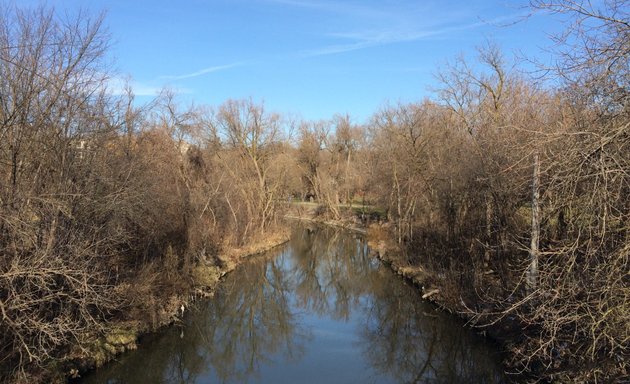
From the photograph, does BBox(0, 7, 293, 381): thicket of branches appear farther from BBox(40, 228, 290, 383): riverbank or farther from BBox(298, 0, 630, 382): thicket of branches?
BBox(298, 0, 630, 382): thicket of branches

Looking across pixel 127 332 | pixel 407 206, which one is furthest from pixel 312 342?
pixel 407 206

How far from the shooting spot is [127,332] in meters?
13.4

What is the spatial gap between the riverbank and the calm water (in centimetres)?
29

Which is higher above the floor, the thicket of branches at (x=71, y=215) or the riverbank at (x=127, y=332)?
the thicket of branches at (x=71, y=215)

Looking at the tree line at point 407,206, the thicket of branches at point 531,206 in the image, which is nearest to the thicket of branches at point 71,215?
the tree line at point 407,206

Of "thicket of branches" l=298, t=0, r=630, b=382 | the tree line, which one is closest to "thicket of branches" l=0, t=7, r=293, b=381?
the tree line

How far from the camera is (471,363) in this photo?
12727mm

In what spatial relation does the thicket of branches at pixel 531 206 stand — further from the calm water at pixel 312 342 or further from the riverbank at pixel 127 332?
the riverbank at pixel 127 332

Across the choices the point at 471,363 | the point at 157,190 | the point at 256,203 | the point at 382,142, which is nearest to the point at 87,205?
the point at 157,190

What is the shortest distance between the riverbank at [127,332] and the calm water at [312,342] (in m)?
0.29

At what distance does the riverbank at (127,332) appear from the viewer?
10.6 meters

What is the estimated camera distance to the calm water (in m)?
12.4

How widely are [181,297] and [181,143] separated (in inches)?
391

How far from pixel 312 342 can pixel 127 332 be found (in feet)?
18.1
